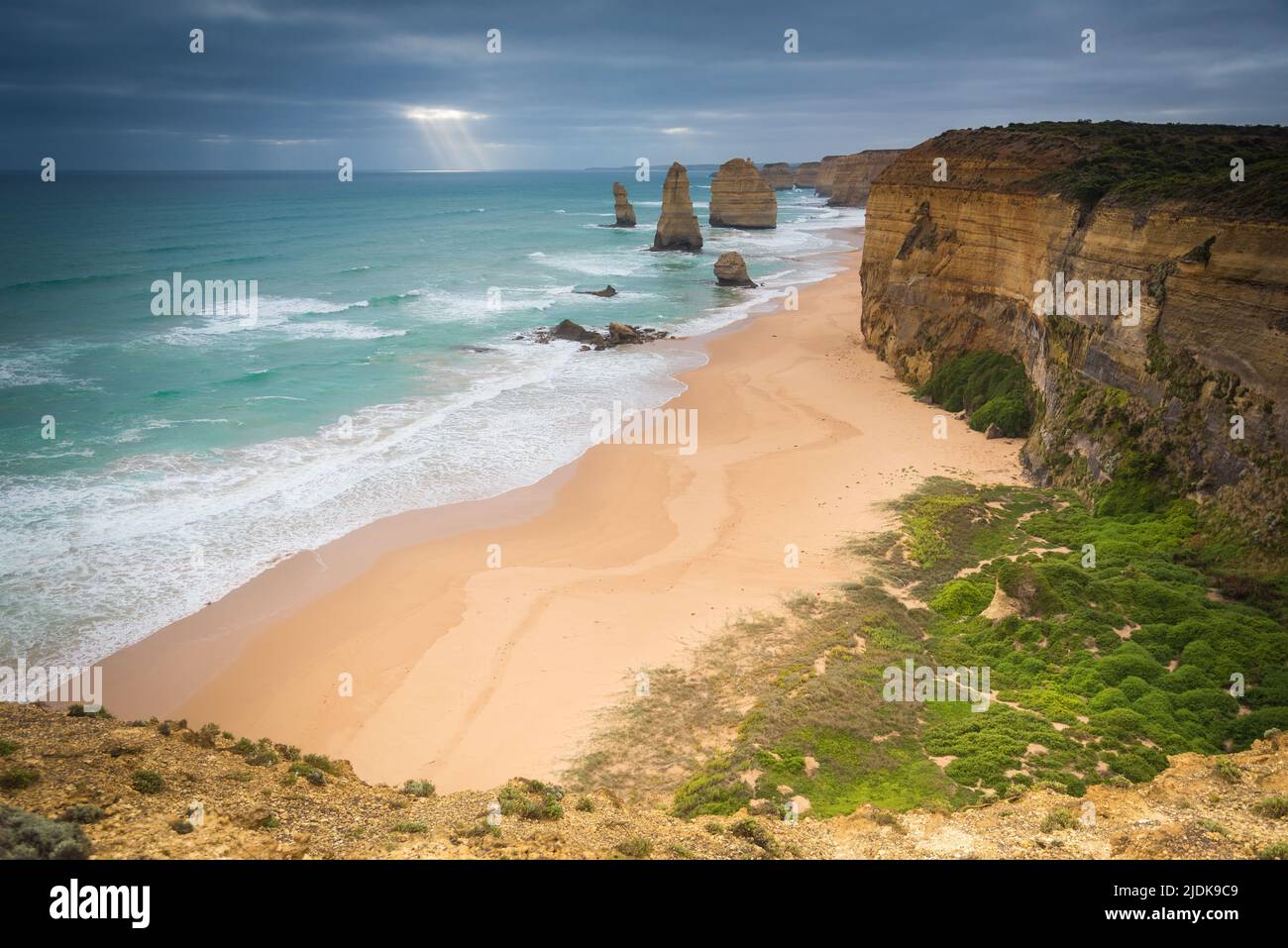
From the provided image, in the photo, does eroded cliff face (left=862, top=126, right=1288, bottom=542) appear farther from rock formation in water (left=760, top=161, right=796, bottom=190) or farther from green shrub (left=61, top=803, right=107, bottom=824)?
rock formation in water (left=760, top=161, right=796, bottom=190)

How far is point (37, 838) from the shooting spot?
20.1 ft

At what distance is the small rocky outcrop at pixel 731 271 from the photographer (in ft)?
182

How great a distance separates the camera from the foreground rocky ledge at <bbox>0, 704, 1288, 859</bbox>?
280 inches

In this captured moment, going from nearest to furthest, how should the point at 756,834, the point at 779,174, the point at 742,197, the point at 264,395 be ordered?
the point at 756,834
the point at 264,395
the point at 742,197
the point at 779,174

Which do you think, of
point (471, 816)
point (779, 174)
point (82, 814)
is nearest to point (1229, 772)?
point (471, 816)

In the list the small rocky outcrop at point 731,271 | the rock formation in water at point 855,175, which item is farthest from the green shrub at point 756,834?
the rock formation in water at point 855,175

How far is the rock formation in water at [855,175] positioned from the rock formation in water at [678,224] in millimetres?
61757

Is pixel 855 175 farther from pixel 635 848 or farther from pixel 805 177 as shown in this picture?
pixel 635 848

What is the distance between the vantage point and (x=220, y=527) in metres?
19.4

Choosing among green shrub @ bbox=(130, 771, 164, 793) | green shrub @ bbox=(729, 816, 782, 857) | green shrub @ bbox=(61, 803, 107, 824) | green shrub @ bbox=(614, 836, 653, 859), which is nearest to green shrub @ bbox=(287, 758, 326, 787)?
green shrub @ bbox=(130, 771, 164, 793)

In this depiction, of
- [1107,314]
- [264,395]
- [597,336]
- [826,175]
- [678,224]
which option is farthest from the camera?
[826,175]

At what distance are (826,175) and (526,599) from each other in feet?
500

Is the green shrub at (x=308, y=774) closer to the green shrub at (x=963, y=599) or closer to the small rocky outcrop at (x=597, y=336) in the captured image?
the green shrub at (x=963, y=599)
